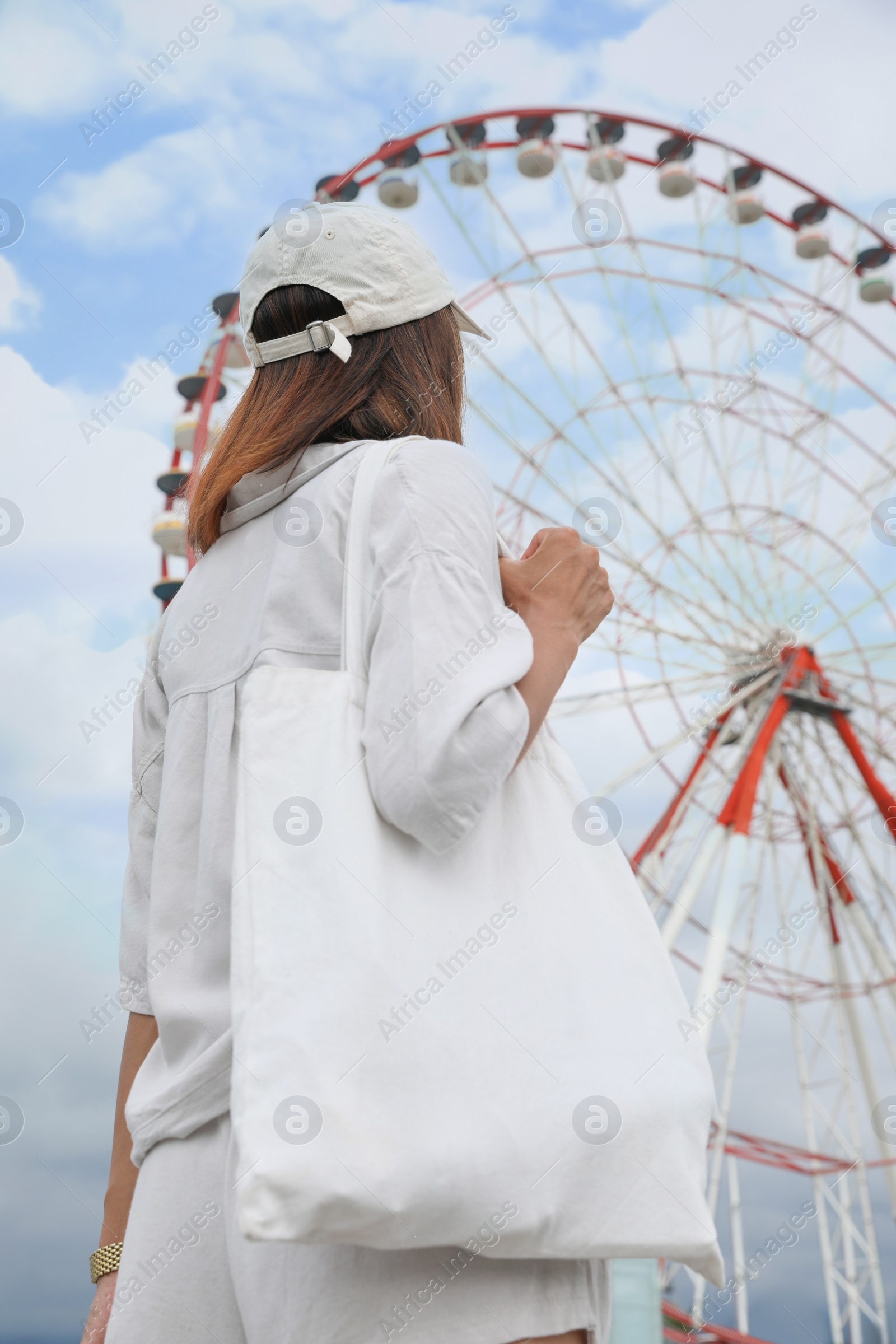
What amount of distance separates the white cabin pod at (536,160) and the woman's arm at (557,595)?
8650 millimetres

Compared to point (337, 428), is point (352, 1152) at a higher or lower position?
lower

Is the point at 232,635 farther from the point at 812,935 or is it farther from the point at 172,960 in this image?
the point at 812,935

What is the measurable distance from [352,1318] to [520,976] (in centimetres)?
27

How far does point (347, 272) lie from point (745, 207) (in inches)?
365

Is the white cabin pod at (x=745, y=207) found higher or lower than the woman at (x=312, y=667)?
higher

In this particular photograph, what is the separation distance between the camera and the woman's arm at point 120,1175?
120 centimetres

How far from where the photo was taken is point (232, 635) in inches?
48.3

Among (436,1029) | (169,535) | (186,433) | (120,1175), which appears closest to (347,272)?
(436,1029)

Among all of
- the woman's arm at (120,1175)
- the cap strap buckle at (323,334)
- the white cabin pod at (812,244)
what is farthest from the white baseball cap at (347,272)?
the white cabin pod at (812,244)

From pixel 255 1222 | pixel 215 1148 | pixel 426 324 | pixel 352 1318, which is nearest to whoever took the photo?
pixel 255 1222

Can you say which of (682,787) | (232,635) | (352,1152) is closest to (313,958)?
(352,1152)

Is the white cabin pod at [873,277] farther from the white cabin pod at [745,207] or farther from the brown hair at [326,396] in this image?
the brown hair at [326,396]

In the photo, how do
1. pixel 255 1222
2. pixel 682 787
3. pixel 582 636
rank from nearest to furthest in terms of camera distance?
pixel 255 1222 < pixel 582 636 < pixel 682 787

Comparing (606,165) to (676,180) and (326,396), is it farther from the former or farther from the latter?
(326,396)
